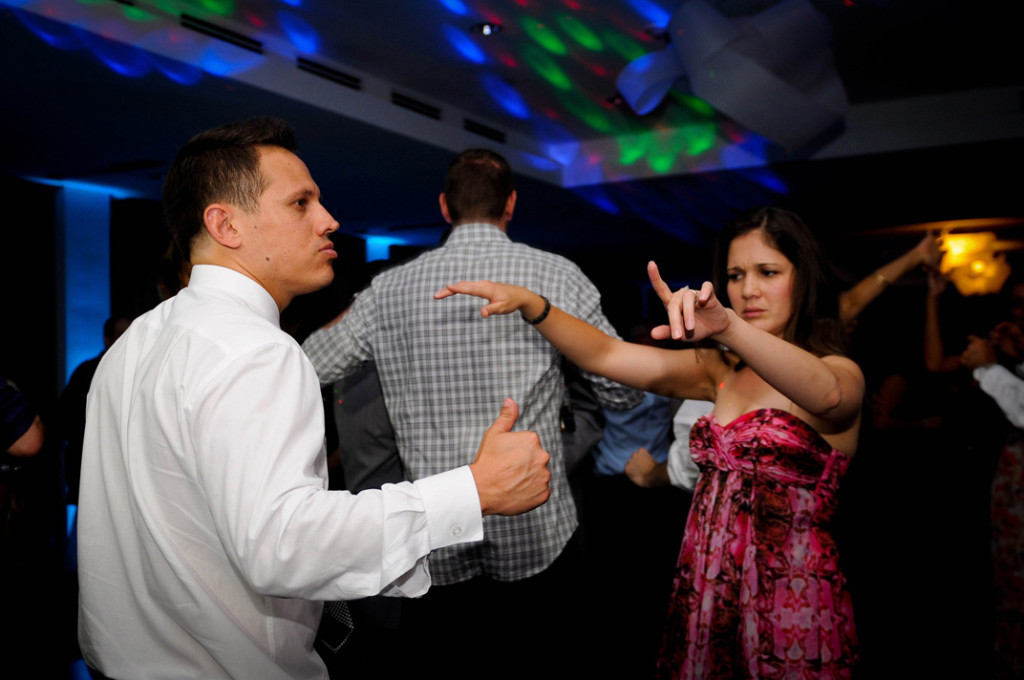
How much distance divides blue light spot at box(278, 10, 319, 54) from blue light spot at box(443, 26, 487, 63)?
726 millimetres

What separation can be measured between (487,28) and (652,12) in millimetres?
864

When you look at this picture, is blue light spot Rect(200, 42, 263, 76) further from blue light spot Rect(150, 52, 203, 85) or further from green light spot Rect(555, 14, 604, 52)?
green light spot Rect(555, 14, 604, 52)

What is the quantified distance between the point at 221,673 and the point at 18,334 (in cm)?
534

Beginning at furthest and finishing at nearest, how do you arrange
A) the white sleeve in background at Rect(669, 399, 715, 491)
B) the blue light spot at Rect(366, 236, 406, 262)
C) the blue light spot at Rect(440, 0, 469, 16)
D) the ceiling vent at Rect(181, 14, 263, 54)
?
the blue light spot at Rect(366, 236, 406, 262)
the blue light spot at Rect(440, 0, 469, 16)
the ceiling vent at Rect(181, 14, 263, 54)
the white sleeve in background at Rect(669, 399, 715, 491)

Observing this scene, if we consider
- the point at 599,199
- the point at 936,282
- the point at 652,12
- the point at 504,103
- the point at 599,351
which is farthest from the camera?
the point at 599,199

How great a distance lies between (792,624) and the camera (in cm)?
145

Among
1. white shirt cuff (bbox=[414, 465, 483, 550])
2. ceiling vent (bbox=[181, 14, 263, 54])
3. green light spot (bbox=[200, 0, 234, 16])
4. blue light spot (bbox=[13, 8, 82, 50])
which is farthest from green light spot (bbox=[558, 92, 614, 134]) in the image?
white shirt cuff (bbox=[414, 465, 483, 550])

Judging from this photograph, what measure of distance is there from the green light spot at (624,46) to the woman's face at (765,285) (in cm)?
271

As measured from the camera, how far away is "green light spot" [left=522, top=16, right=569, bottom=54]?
3.79 m

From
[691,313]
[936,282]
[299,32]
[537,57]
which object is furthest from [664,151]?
[691,313]

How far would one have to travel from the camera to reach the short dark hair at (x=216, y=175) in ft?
3.59

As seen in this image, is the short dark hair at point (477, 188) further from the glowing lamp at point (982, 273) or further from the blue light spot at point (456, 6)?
the glowing lamp at point (982, 273)

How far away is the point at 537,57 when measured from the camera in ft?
14.0

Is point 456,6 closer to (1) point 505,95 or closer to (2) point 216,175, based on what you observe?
(1) point 505,95
